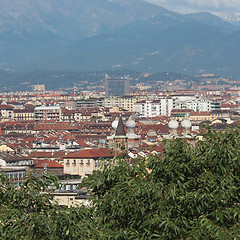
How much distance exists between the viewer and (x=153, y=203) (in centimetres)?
1559

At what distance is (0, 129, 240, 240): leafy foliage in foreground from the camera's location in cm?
1478

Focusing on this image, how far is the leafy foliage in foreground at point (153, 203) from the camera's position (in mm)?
14781

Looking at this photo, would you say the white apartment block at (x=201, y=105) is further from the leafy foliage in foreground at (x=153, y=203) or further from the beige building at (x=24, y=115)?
the leafy foliage in foreground at (x=153, y=203)

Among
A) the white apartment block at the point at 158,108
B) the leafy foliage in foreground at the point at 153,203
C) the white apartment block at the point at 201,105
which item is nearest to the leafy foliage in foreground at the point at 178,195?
the leafy foliage in foreground at the point at 153,203

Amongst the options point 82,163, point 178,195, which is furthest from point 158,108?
point 178,195

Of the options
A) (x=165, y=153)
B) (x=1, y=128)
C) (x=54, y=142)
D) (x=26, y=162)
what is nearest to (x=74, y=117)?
(x=1, y=128)

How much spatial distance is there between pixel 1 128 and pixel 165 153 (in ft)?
383

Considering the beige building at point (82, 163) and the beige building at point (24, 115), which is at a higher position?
the beige building at point (82, 163)

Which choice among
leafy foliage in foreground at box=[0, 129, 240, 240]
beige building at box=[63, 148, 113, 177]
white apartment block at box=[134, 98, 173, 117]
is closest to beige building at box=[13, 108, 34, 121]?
white apartment block at box=[134, 98, 173, 117]

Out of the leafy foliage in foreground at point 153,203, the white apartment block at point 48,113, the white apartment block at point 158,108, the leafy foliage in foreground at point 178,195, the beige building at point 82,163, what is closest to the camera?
the leafy foliage in foreground at point 153,203

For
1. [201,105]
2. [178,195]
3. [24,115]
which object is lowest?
[24,115]

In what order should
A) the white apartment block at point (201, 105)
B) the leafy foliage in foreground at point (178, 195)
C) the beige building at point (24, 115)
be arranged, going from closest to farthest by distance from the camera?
the leafy foliage in foreground at point (178, 195), the beige building at point (24, 115), the white apartment block at point (201, 105)

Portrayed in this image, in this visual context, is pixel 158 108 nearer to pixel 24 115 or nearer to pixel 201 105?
pixel 201 105

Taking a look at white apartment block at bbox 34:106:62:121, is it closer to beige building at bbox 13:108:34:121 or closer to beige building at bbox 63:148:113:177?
beige building at bbox 13:108:34:121
